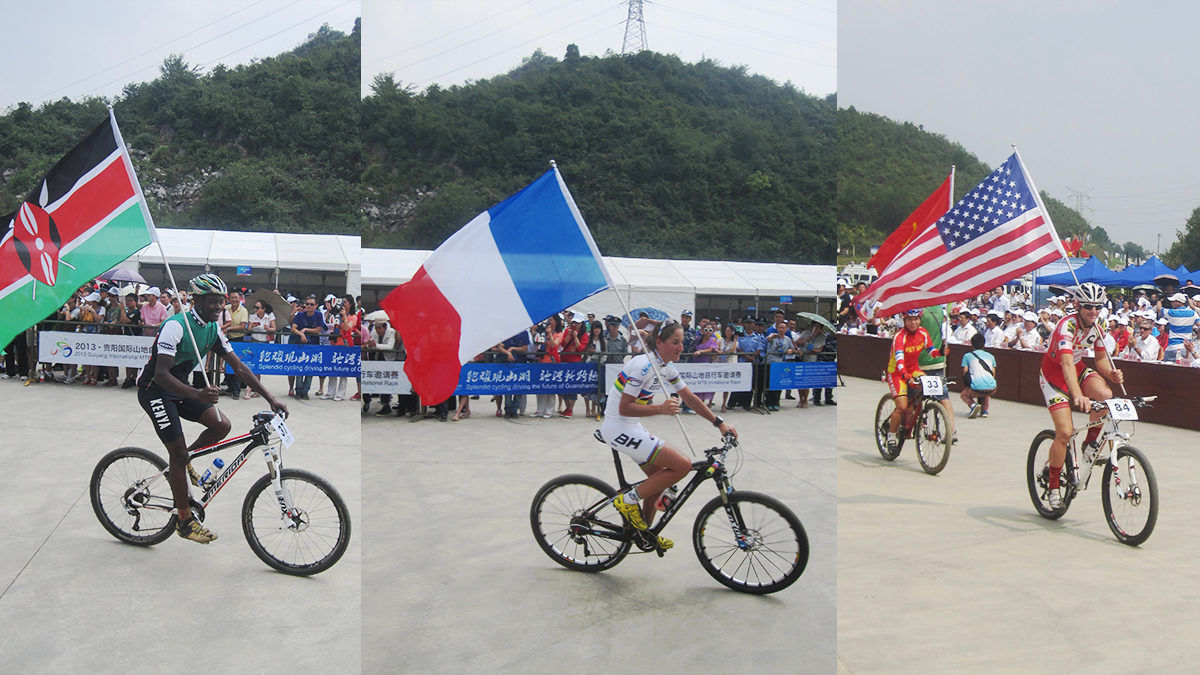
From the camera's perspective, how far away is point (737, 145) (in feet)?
80.0

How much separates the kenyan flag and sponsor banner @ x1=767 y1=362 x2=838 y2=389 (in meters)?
7.70

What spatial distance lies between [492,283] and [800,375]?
8.17 meters

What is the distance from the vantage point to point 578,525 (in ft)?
13.8

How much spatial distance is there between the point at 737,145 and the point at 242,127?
1267 inches

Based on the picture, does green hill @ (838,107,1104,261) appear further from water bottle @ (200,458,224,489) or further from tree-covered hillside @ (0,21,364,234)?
tree-covered hillside @ (0,21,364,234)

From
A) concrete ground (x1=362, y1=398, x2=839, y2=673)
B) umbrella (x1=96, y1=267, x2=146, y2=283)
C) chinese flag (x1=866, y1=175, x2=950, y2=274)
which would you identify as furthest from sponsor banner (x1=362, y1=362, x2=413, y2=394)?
umbrella (x1=96, y1=267, x2=146, y2=283)

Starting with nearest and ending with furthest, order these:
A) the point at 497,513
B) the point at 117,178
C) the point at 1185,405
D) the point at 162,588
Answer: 1. the point at 162,588
2. the point at 117,178
3. the point at 497,513
4. the point at 1185,405

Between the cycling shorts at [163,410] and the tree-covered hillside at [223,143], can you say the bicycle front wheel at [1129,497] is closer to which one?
the cycling shorts at [163,410]

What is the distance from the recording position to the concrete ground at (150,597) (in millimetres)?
3346

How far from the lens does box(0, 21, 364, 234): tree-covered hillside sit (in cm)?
4044

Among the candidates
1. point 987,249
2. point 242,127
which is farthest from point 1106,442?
point 242,127

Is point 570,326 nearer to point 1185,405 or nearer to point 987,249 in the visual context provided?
point 987,249

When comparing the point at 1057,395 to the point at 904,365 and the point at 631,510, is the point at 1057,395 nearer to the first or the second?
the point at 904,365

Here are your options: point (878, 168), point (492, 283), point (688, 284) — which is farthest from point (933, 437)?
point (688, 284)
